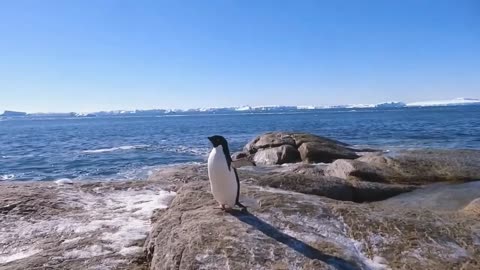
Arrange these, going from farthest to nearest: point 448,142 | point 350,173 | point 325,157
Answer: point 448,142 < point 325,157 < point 350,173

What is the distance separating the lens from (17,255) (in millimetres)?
7320

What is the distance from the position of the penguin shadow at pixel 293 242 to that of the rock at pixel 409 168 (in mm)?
8478

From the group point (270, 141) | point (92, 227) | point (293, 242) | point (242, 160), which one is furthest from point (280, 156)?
point (293, 242)

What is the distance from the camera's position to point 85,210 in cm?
955

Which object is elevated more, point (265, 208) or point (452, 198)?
point (265, 208)

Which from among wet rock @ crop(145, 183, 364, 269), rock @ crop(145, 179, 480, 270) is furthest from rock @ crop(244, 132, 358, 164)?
wet rock @ crop(145, 183, 364, 269)

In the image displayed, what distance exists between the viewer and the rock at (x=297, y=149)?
22.3 m

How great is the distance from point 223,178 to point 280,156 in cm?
1515

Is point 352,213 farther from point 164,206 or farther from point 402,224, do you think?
point 164,206

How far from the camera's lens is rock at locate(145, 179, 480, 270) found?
6.25 m

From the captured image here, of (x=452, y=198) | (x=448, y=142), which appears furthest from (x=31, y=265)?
(x=448, y=142)

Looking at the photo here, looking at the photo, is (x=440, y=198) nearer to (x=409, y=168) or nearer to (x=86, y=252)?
(x=409, y=168)

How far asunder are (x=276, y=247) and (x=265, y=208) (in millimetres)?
1613

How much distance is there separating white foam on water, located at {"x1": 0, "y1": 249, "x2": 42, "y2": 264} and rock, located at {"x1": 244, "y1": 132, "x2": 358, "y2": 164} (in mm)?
16241
